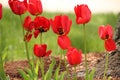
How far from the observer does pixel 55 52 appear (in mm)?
8258

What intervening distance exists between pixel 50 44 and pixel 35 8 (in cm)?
557

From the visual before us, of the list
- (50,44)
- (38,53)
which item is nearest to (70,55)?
(38,53)

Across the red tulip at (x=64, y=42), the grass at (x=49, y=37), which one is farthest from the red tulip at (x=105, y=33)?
the grass at (x=49, y=37)

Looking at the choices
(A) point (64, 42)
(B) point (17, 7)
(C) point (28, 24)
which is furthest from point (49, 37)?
(A) point (64, 42)

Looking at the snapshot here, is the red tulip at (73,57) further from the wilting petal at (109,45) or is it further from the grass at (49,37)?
the grass at (49,37)

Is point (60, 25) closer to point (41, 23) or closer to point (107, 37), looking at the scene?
point (41, 23)

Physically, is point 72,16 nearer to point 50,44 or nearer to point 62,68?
point 50,44

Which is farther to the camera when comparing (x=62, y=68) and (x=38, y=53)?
(x=62, y=68)

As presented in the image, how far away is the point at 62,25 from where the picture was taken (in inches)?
121

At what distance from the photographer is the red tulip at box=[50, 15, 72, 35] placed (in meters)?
3.06

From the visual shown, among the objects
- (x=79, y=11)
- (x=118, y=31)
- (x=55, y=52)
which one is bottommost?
(x=55, y=52)

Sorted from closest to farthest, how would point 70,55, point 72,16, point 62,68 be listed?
1. point 70,55
2. point 62,68
3. point 72,16

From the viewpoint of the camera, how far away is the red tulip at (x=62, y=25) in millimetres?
3064

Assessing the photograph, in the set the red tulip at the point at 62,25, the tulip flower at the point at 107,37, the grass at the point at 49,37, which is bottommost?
the grass at the point at 49,37
